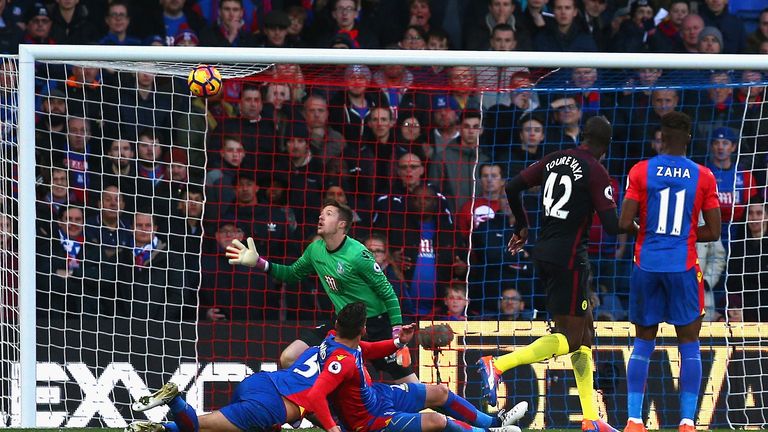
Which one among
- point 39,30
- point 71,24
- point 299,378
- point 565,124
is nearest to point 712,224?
point 299,378

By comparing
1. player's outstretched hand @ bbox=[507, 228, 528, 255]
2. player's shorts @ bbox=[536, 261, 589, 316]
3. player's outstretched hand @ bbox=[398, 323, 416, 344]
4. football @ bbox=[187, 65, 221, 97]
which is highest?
football @ bbox=[187, 65, 221, 97]

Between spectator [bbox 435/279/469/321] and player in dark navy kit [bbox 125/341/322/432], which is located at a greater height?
spectator [bbox 435/279/469/321]

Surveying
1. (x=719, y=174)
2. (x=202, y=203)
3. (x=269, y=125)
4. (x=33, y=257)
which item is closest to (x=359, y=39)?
(x=269, y=125)

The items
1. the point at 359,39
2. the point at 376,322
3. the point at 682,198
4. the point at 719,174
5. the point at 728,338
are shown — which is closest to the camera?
the point at 682,198

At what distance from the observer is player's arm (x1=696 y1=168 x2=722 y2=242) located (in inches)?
331

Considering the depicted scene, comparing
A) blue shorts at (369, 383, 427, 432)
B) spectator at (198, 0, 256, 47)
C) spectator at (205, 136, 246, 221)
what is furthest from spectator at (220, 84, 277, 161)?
blue shorts at (369, 383, 427, 432)

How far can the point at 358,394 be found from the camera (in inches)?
331

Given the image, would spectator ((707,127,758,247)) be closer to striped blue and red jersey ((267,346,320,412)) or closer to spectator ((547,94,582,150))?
spectator ((547,94,582,150))

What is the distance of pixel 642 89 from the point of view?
36.9ft

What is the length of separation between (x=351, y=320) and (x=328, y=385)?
419mm

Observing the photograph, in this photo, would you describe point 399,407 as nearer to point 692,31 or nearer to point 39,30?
point 39,30

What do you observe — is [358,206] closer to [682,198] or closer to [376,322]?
[376,322]

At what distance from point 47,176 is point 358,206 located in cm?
264

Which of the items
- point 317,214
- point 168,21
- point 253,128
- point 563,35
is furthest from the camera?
point 563,35
